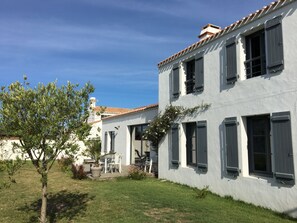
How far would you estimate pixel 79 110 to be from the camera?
5578 millimetres

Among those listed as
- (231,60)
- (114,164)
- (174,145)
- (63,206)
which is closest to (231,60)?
(231,60)

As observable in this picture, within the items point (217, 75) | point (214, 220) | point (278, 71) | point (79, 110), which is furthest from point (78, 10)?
point (214, 220)

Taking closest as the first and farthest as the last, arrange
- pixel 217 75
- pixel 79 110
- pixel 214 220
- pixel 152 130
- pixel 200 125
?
pixel 79 110 < pixel 214 220 < pixel 217 75 < pixel 200 125 < pixel 152 130

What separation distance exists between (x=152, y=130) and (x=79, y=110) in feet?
24.7

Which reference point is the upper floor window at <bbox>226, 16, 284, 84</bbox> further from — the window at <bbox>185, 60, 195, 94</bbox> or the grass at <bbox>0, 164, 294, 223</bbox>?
the grass at <bbox>0, 164, 294, 223</bbox>

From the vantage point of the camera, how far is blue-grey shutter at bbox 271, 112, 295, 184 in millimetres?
7027

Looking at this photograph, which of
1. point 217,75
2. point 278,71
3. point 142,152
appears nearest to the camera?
point 278,71

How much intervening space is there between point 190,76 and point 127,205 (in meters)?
6.12

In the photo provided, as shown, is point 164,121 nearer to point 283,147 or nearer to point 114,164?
point 114,164

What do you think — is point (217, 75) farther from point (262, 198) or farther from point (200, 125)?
point (262, 198)

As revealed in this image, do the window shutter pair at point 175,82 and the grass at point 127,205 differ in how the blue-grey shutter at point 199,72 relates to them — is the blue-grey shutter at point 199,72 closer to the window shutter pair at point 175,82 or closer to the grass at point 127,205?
the window shutter pair at point 175,82

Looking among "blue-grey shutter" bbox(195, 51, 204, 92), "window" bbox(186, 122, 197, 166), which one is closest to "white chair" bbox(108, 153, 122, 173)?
"window" bbox(186, 122, 197, 166)

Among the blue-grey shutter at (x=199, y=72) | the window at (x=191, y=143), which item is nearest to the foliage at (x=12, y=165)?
the blue-grey shutter at (x=199, y=72)

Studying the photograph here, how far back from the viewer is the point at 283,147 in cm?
718
